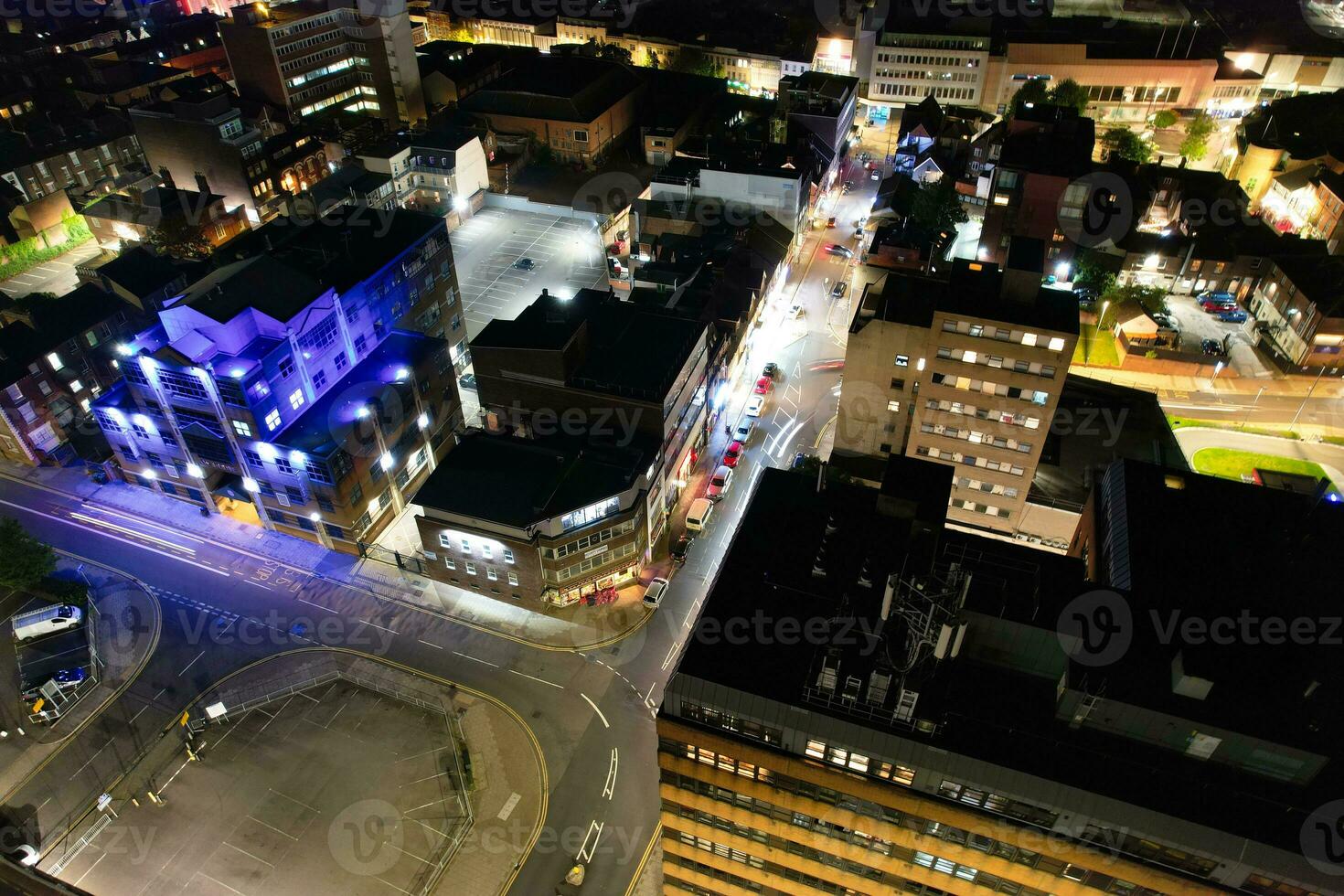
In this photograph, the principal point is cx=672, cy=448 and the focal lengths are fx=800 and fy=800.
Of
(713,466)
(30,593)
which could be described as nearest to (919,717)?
(713,466)

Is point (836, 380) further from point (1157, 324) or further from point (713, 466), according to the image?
point (1157, 324)

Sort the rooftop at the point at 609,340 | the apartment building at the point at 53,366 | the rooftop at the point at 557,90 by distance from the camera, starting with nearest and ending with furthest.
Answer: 1. the rooftop at the point at 609,340
2. the apartment building at the point at 53,366
3. the rooftop at the point at 557,90

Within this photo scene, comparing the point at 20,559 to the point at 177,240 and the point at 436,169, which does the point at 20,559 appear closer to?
the point at 177,240

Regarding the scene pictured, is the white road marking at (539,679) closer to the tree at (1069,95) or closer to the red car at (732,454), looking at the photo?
the red car at (732,454)

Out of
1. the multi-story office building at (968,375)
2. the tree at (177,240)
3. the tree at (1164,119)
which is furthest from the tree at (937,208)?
the tree at (177,240)

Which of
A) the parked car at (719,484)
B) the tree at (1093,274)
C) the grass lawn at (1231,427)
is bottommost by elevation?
the parked car at (719,484)

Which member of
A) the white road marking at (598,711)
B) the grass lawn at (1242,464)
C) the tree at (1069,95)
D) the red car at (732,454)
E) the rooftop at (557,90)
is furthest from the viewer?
the tree at (1069,95)

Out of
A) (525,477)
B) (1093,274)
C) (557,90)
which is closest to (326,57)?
(557,90)
